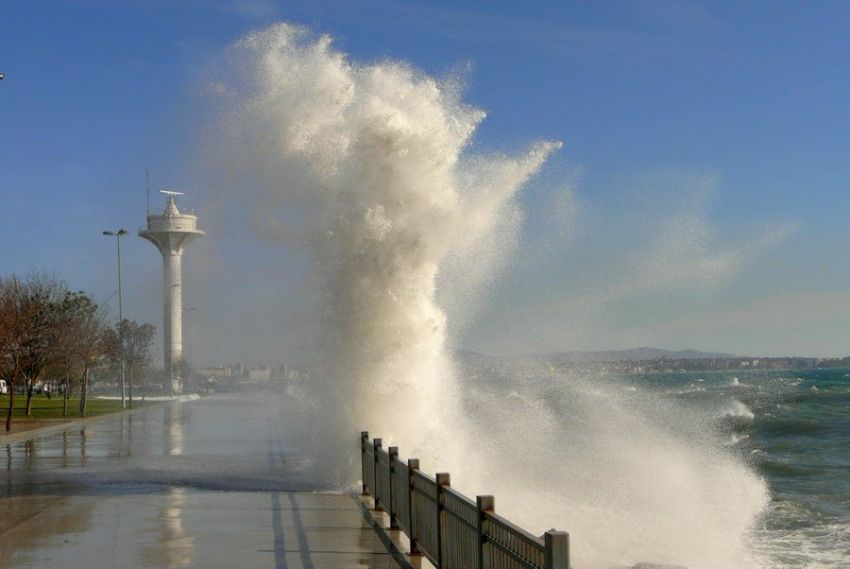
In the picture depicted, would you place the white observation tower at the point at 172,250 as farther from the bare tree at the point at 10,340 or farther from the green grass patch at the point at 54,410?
the bare tree at the point at 10,340

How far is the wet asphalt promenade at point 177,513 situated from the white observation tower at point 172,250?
11142cm

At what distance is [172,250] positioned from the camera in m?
137

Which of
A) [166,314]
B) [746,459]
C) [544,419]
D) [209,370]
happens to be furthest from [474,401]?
[209,370]

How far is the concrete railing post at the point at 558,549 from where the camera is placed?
6.04 metres

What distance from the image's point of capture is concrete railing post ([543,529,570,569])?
238 inches

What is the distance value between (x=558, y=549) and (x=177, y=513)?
8.71 metres

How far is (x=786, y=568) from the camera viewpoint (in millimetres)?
15086

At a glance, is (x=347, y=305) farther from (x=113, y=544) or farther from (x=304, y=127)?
(x=113, y=544)

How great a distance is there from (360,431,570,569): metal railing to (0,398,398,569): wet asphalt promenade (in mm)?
450

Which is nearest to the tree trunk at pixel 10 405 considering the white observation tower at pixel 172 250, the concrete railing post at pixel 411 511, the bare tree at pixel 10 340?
the bare tree at pixel 10 340

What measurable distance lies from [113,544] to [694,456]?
22.5 meters

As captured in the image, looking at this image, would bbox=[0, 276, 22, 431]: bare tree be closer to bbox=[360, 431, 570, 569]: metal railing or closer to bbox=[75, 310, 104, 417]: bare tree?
bbox=[75, 310, 104, 417]: bare tree

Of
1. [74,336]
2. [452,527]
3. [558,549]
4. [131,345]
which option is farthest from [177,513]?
[131,345]

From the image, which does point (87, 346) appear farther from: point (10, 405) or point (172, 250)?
point (172, 250)
